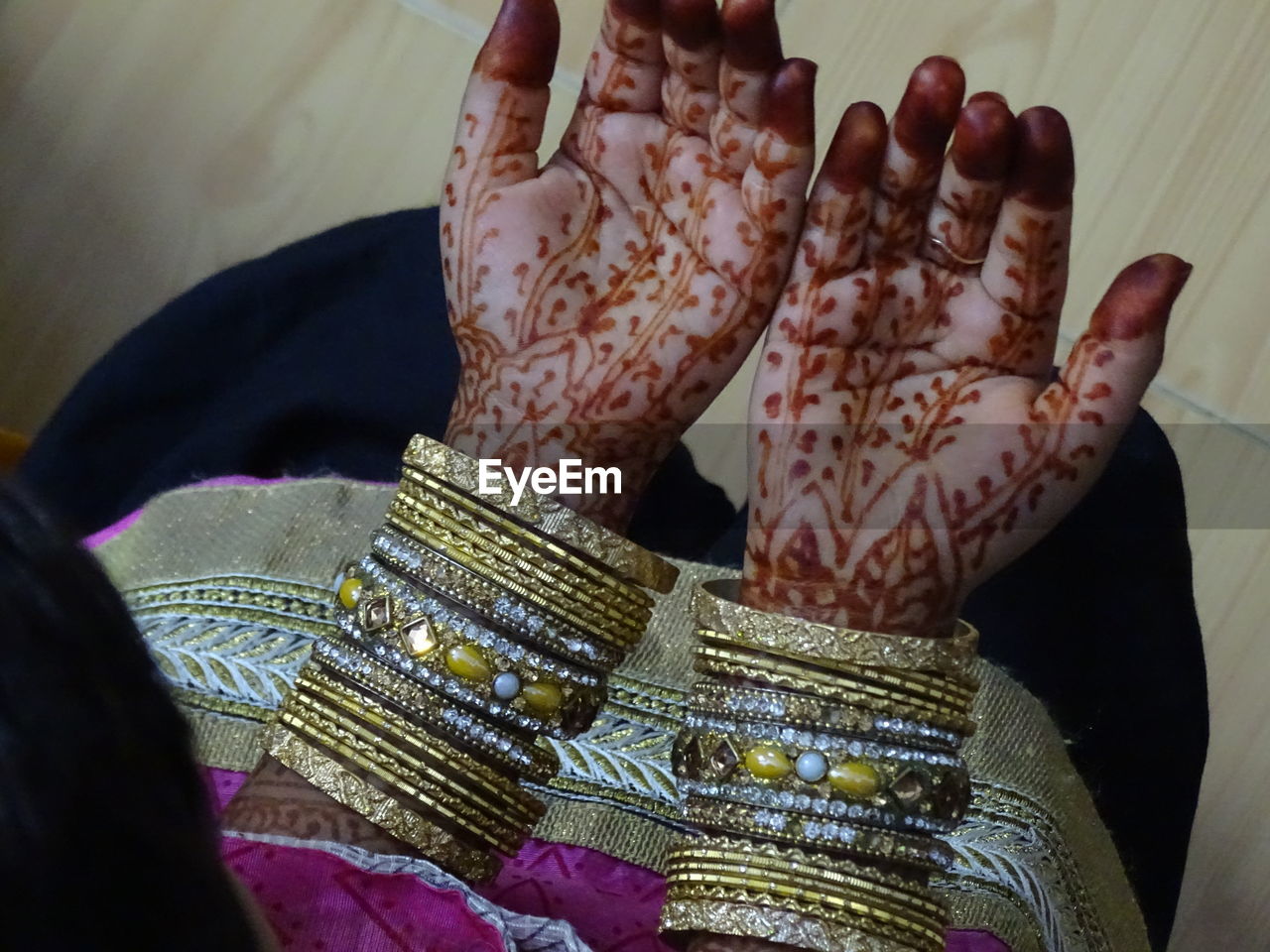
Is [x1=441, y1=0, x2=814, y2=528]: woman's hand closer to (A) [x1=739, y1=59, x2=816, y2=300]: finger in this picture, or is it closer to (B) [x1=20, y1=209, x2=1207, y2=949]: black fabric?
(A) [x1=739, y1=59, x2=816, y2=300]: finger

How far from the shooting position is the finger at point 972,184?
33cm

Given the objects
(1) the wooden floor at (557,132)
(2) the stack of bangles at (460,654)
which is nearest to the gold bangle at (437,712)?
(2) the stack of bangles at (460,654)

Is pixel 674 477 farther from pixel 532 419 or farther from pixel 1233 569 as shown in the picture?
pixel 1233 569

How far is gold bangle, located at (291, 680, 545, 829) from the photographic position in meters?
0.38

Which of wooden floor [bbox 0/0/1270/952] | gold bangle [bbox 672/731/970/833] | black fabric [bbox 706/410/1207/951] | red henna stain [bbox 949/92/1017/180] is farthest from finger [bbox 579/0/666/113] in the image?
wooden floor [bbox 0/0/1270/952]

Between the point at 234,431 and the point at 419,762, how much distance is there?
0.94 feet

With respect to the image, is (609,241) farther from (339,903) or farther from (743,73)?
(339,903)

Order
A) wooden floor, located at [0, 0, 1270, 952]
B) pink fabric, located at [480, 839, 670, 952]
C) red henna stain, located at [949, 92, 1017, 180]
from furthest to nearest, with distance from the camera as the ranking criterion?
wooden floor, located at [0, 0, 1270, 952] → pink fabric, located at [480, 839, 670, 952] → red henna stain, located at [949, 92, 1017, 180]

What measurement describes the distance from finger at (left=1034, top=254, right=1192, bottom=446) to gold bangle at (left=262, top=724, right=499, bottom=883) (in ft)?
0.75

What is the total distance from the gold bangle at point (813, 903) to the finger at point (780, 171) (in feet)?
0.59

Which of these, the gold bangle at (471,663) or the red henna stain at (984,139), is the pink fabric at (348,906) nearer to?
the gold bangle at (471,663)

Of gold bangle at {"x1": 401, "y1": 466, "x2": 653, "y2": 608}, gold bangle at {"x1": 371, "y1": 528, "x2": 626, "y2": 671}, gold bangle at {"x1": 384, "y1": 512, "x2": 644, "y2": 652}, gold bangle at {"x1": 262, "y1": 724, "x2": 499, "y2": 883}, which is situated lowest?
gold bangle at {"x1": 262, "y1": 724, "x2": 499, "y2": 883}

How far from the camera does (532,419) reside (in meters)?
0.40

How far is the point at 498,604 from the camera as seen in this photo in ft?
1.23
